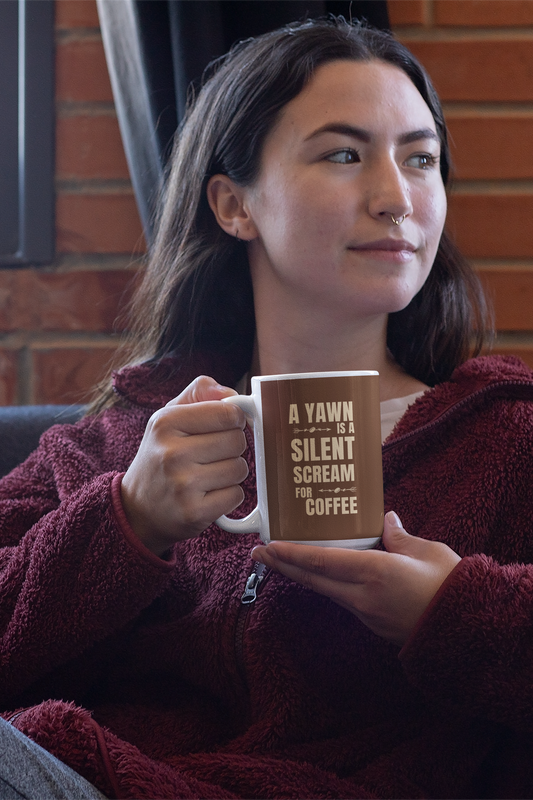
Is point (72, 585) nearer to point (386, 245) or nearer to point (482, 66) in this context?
point (386, 245)

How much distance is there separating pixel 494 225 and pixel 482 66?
28cm

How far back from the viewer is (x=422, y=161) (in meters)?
1.04

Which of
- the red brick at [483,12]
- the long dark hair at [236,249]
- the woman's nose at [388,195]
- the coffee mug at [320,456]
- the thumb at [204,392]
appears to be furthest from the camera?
the red brick at [483,12]

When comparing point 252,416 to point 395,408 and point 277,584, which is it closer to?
point 277,584

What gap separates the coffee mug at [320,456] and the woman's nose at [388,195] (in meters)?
0.32

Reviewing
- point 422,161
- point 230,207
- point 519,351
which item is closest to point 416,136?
point 422,161

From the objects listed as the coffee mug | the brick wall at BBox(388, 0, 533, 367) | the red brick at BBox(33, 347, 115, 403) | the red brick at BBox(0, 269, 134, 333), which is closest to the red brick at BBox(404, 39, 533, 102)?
the brick wall at BBox(388, 0, 533, 367)

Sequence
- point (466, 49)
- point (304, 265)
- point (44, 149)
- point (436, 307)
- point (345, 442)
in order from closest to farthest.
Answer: point (345, 442) → point (304, 265) → point (436, 307) → point (466, 49) → point (44, 149)

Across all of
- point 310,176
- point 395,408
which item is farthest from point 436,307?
point 310,176

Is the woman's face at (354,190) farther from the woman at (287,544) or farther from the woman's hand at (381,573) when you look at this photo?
the woman's hand at (381,573)

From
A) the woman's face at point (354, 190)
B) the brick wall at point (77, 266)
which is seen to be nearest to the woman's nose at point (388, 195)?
the woman's face at point (354, 190)

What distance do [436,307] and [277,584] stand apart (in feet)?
1.73

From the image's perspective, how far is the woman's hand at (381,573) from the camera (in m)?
0.72

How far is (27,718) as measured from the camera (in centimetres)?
74
